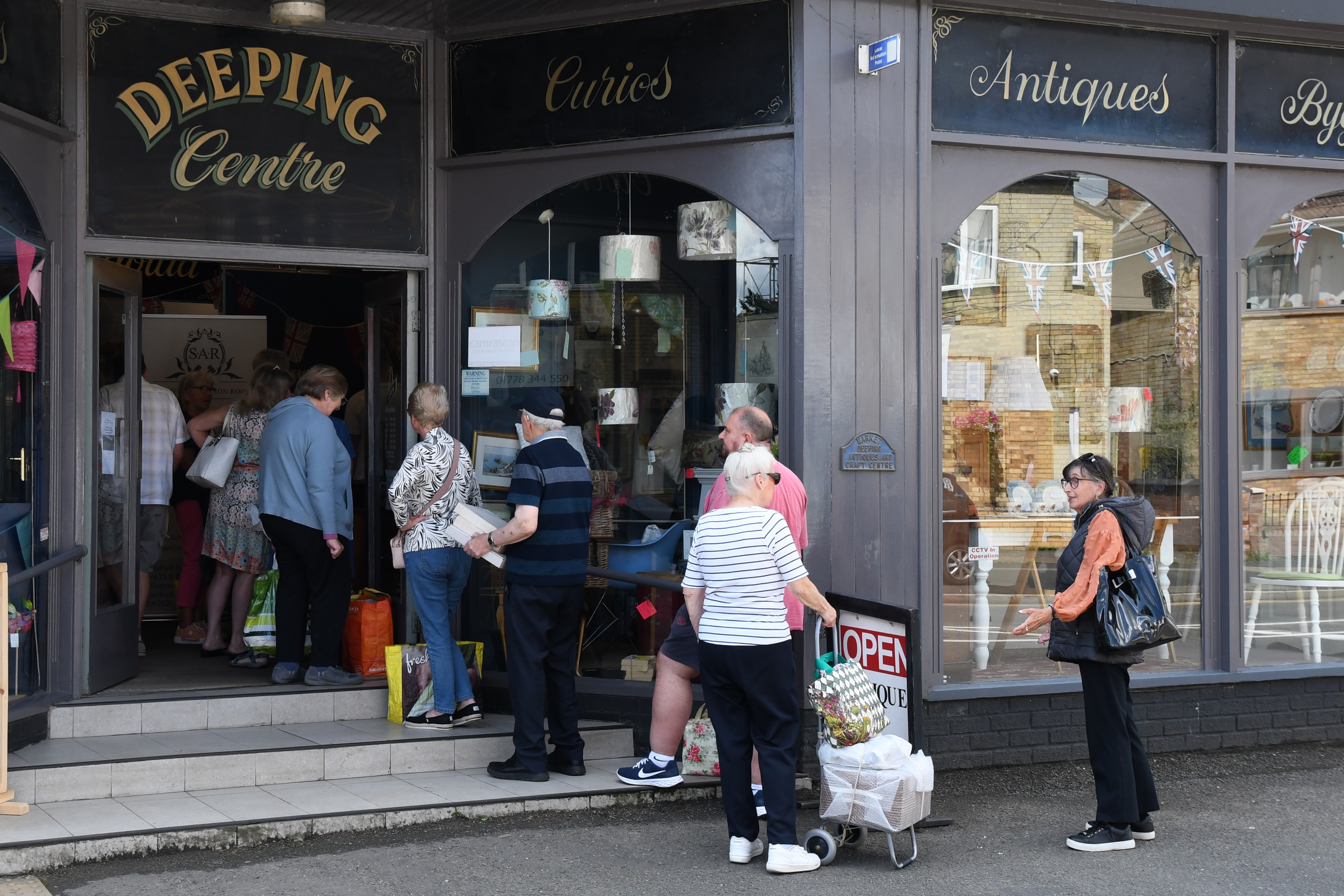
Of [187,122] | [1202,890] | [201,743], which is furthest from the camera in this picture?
[187,122]

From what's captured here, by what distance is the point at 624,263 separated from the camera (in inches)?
276

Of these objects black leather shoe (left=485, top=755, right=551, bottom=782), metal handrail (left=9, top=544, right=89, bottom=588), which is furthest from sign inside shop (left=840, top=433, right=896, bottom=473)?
metal handrail (left=9, top=544, right=89, bottom=588)

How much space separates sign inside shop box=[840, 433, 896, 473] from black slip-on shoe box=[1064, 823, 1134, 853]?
193 centimetres

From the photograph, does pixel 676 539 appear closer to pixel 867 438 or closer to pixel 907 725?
pixel 867 438

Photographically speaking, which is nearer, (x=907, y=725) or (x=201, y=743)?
(x=907, y=725)

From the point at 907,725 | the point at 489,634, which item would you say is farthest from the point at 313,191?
the point at 907,725

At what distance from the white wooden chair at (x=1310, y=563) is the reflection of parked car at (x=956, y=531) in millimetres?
1776

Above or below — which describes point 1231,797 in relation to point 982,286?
below

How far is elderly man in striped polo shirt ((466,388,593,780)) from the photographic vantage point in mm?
5727

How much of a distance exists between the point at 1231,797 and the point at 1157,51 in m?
3.93

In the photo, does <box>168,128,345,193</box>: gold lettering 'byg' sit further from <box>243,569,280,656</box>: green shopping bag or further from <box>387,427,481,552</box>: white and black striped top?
<box>243,569,280,656</box>: green shopping bag

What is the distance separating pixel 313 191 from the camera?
6.80 m

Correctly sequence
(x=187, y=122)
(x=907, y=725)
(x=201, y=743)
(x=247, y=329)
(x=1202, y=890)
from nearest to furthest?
(x=1202, y=890) → (x=907, y=725) → (x=201, y=743) → (x=187, y=122) → (x=247, y=329)

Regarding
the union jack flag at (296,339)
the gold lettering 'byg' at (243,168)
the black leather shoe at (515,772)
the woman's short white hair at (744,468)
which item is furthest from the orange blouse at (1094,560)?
the union jack flag at (296,339)
